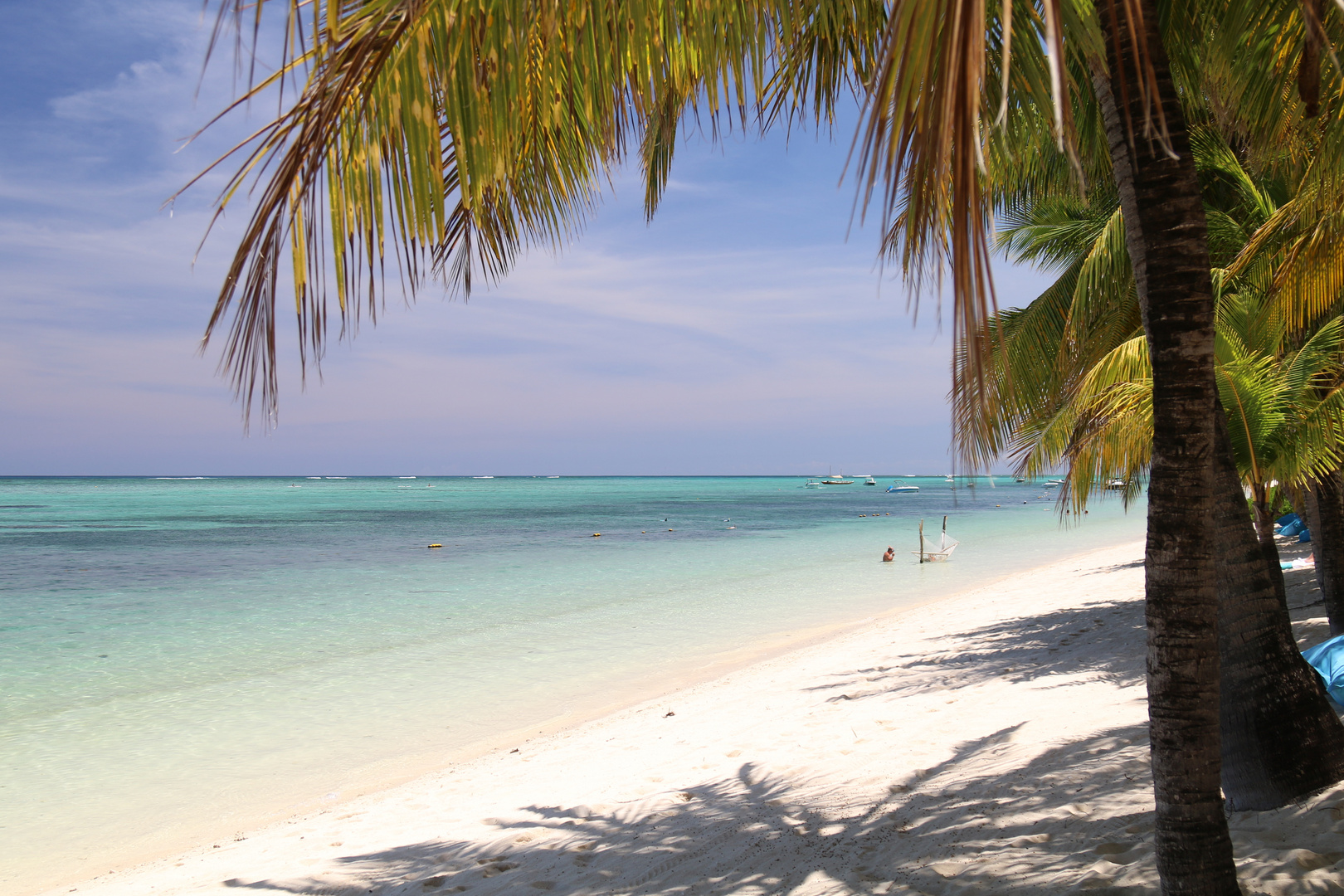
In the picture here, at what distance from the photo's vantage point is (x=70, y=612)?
14.9 metres

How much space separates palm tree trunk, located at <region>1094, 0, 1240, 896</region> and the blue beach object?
2.32m

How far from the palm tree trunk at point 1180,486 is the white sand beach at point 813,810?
0.58 metres

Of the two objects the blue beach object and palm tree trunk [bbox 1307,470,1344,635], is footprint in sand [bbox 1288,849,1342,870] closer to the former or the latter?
the blue beach object

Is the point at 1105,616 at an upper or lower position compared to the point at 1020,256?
lower

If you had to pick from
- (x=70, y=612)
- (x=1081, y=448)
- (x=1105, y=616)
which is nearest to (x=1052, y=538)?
(x=1105, y=616)

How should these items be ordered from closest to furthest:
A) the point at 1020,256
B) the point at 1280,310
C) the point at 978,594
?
the point at 1280,310 → the point at 1020,256 → the point at 978,594

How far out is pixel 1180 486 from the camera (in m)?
2.28

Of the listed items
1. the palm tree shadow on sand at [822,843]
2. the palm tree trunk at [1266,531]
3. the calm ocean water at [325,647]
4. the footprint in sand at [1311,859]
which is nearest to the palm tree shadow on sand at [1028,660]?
the palm tree trunk at [1266,531]

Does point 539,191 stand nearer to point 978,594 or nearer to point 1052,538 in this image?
point 978,594

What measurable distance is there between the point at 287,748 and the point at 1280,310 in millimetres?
8414

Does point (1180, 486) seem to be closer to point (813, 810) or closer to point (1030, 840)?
point (1030, 840)

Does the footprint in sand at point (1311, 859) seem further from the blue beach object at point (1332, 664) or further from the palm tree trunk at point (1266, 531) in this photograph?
the palm tree trunk at point (1266, 531)

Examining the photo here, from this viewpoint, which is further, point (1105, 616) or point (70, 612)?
point (70, 612)

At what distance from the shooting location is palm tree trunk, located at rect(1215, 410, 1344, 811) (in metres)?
2.97
